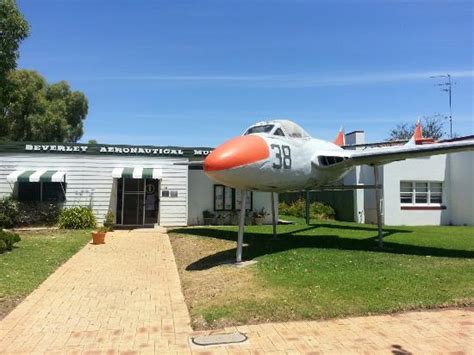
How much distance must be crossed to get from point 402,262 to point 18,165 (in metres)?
17.0

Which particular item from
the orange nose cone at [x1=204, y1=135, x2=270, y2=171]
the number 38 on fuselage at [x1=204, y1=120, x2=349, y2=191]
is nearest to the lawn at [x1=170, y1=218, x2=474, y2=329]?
the number 38 on fuselage at [x1=204, y1=120, x2=349, y2=191]

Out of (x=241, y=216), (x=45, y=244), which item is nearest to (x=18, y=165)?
(x=45, y=244)

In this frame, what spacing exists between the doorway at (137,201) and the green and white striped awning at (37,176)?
272 cm

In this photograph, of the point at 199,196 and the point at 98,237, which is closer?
→ the point at 98,237

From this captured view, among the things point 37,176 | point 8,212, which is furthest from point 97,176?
point 8,212

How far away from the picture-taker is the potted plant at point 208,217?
2227 cm

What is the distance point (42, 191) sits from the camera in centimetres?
2098

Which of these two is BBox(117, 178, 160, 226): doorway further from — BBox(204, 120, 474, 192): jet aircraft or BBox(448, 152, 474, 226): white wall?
BBox(448, 152, 474, 226): white wall

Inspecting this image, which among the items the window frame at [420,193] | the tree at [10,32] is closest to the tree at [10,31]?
the tree at [10,32]

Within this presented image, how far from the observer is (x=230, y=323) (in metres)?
6.47

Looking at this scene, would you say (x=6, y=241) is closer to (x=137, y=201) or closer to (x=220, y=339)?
(x=137, y=201)

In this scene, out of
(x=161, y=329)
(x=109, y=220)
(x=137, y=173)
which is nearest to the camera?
(x=161, y=329)

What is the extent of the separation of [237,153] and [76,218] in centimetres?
1212

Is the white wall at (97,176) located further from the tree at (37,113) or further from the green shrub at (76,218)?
the tree at (37,113)
